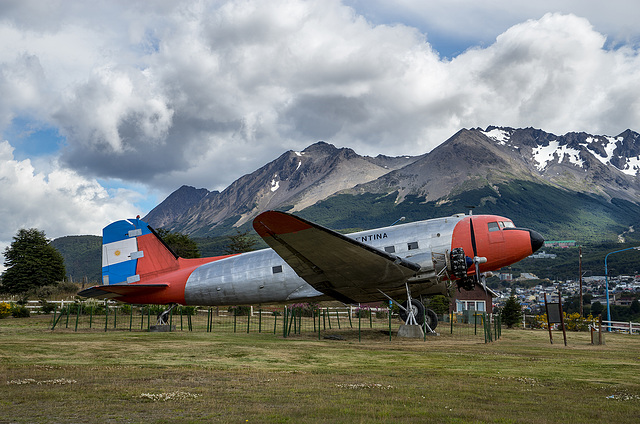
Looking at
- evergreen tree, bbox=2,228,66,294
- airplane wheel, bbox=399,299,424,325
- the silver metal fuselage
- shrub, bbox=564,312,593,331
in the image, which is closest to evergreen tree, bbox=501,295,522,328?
shrub, bbox=564,312,593,331

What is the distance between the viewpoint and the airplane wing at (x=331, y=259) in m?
18.9

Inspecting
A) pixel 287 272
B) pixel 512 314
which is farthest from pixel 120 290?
pixel 512 314

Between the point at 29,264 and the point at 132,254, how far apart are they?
46393 millimetres

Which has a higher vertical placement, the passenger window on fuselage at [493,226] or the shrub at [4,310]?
the passenger window on fuselage at [493,226]

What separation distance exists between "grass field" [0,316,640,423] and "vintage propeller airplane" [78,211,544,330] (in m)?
4.45

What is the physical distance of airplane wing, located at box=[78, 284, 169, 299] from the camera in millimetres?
25259

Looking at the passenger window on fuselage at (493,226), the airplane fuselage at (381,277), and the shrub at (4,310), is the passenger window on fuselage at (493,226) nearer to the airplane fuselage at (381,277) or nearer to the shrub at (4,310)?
the airplane fuselage at (381,277)

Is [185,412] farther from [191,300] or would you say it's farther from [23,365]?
[191,300]

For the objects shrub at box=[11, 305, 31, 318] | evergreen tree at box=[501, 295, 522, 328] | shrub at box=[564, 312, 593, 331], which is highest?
shrub at box=[11, 305, 31, 318]

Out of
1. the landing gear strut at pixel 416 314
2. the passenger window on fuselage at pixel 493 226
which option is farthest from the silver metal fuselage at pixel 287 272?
the passenger window on fuselage at pixel 493 226

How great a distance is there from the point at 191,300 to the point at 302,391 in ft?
57.9

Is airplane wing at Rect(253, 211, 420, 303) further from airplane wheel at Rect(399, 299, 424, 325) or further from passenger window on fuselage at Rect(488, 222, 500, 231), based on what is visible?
passenger window on fuselage at Rect(488, 222, 500, 231)

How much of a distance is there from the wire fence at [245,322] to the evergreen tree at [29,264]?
27.0 m

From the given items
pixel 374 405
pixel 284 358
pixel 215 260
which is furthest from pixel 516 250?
pixel 374 405
